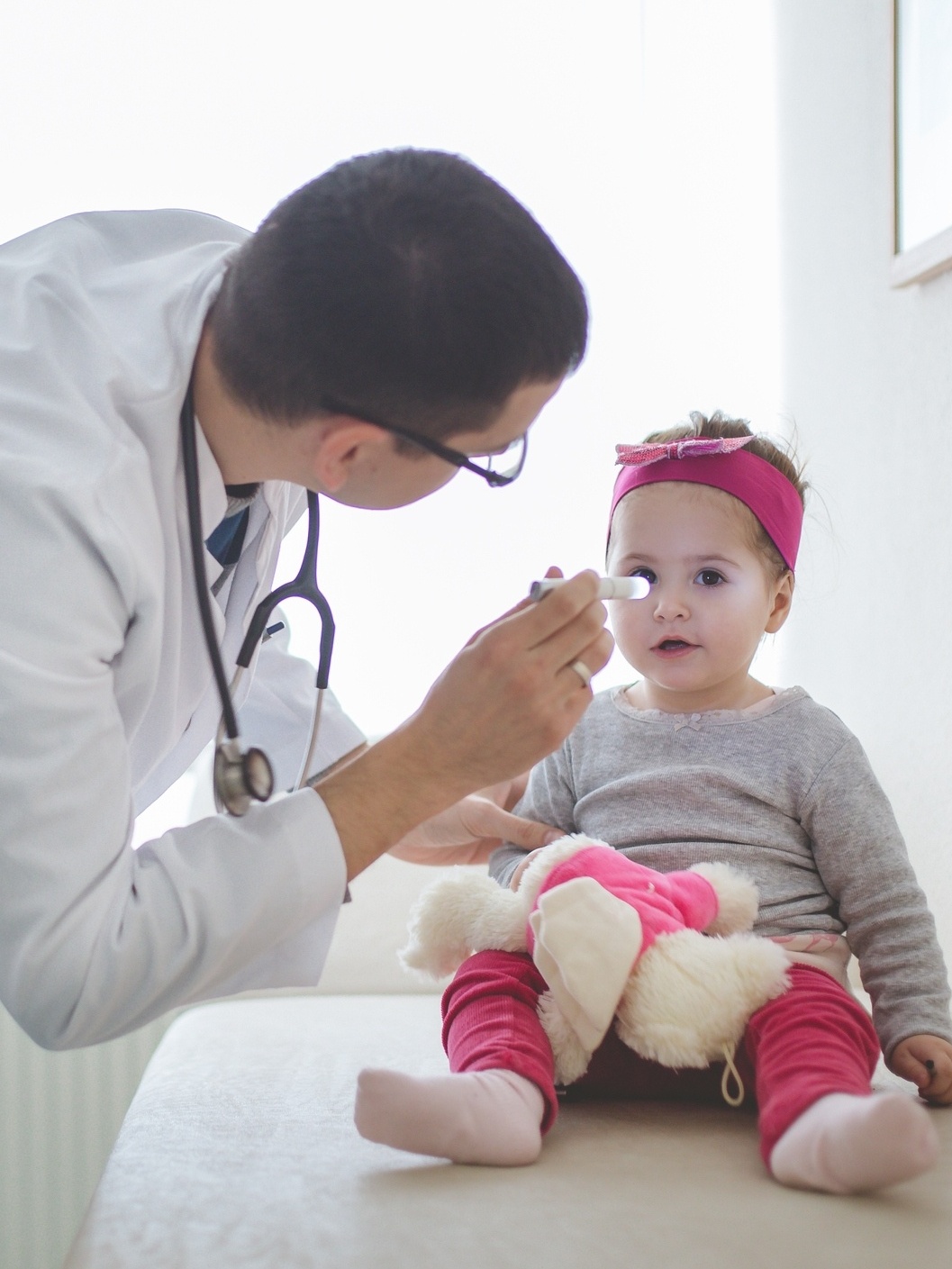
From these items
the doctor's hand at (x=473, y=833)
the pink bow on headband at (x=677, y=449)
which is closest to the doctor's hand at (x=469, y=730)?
the doctor's hand at (x=473, y=833)

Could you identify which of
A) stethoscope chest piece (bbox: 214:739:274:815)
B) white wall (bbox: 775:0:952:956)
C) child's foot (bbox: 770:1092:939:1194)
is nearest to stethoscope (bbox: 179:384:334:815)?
stethoscope chest piece (bbox: 214:739:274:815)

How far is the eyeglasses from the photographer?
1028 millimetres

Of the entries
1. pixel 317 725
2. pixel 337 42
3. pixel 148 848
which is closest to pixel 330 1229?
pixel 148 848

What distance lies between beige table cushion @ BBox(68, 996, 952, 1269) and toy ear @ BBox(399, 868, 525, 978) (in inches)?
6.5

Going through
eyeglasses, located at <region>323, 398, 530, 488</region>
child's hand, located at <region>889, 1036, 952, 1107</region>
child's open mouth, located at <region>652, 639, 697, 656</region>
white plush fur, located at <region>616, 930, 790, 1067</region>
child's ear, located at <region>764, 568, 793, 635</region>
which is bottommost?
child's hand, located at <region>889, 1036, 952, 1107</region>

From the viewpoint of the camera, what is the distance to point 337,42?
243 cm

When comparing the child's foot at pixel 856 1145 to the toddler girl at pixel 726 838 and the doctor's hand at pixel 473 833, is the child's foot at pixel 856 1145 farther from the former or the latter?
the doctor's hand at pixel 473 833

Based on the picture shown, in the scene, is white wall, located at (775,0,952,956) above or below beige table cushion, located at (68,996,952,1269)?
above

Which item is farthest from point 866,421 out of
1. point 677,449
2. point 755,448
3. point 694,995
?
point 694,995

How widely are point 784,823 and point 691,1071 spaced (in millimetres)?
315

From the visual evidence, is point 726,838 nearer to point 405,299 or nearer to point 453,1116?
point 453,1116

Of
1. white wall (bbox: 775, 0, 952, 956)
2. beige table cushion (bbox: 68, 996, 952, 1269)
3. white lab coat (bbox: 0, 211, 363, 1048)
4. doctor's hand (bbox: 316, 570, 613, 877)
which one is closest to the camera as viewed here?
beige table cushion (bbox: 68, 996, 952, 1269)

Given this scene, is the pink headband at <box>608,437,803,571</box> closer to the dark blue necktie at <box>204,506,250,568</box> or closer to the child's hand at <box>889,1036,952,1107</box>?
the dark blue necktie at <box>204,506,250,568</box>

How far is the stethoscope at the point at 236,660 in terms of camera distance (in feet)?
3.26
